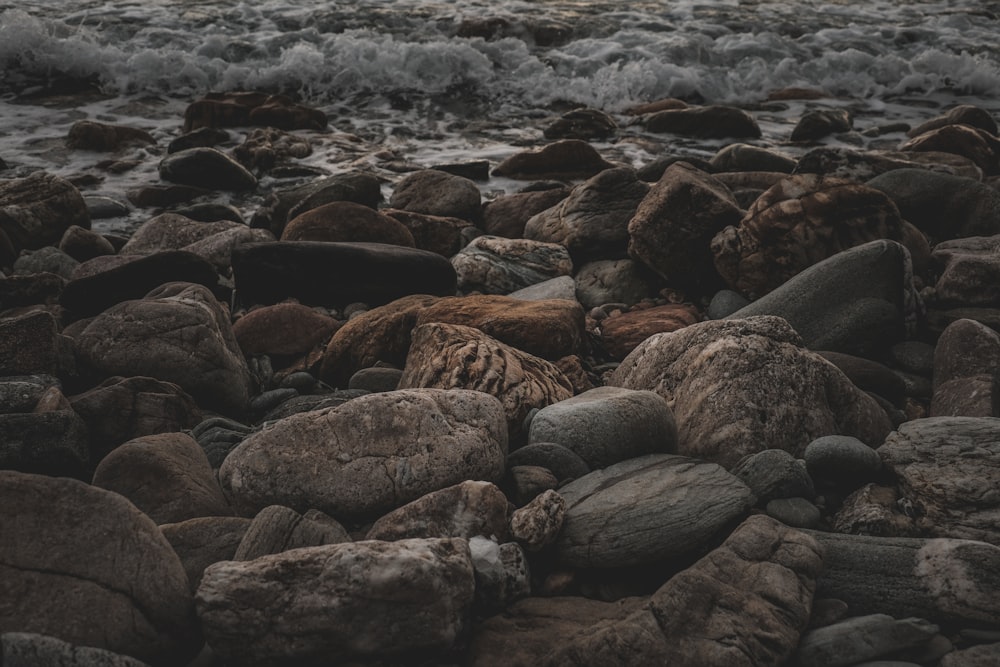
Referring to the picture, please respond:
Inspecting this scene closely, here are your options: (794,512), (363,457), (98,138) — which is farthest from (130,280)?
(98,138)

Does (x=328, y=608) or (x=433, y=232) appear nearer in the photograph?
(x=328, y=608)

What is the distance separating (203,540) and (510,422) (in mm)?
1426

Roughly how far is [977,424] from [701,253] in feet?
9.65

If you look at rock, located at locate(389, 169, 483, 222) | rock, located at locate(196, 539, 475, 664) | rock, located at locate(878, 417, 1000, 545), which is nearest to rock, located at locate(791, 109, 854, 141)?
rock, located at locate(389, 169, 483, 222)

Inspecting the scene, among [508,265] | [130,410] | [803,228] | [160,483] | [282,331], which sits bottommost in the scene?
[282,331]

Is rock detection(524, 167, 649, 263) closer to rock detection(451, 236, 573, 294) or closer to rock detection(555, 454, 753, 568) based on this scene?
rock detection(451, 236, 573, 294)

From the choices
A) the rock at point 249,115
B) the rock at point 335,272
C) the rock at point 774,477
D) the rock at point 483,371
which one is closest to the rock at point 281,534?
the rock at point 483,371

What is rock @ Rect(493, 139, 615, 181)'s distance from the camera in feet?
29.8

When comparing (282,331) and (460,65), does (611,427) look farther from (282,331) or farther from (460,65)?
(460,65)

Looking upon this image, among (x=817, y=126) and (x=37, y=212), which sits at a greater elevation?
(x=817, y=126)

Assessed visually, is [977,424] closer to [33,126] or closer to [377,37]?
[33,126]

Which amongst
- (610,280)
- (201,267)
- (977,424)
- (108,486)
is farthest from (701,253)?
(108,486)

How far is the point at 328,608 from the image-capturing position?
2.12 meters

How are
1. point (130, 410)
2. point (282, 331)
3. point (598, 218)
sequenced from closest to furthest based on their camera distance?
1. point (130, 410)
2. point (282, 331)
3. point (598, 218)
